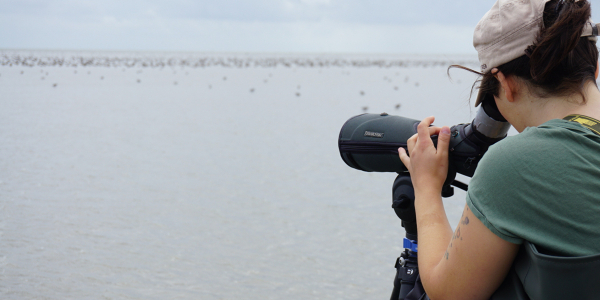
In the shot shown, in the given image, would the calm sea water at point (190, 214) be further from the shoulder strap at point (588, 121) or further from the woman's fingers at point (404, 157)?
the shoulder strap at point (588, 121)

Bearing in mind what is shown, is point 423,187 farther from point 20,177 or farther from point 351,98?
point 351,98

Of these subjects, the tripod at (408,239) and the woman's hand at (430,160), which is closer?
the woman's hand at (430,160)

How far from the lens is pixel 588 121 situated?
3.35 feet

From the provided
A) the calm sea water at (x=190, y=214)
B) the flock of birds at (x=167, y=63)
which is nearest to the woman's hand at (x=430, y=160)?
the calm sea water at (x=190, y=214)

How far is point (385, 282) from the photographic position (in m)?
3.41

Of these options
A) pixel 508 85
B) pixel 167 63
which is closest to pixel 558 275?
pixel 508 85

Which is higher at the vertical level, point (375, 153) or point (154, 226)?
point (375, 153)

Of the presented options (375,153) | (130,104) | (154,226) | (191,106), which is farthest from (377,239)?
(130,104)

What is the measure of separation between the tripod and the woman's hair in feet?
1.51

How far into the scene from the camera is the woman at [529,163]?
974mm

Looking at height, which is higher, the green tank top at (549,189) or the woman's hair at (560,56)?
the woman's hair at (560,56)

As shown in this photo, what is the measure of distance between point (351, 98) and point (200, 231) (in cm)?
1107

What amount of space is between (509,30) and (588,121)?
0.24 metres

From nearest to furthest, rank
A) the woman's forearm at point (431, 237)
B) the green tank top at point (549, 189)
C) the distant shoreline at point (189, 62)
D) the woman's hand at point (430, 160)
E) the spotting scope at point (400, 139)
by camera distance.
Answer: the green tank top at point (549, 189) → the woman's forearm at point (431, 237) → the woman's hand at point (430, 160) → the spotting scope at point (400, 139) → the distant shoreline at point (189, 62)
